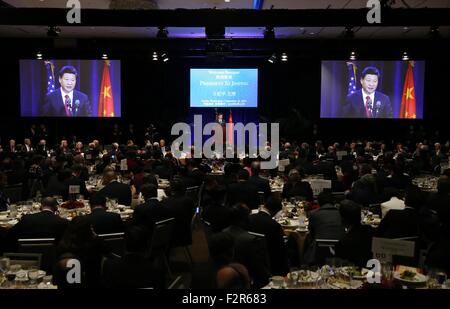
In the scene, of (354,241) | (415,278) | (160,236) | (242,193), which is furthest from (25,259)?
(242,193)

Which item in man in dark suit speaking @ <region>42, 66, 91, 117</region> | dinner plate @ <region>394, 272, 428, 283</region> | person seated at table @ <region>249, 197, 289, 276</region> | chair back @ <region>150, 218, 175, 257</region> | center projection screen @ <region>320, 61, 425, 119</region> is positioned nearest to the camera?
dinner plate @ <region>394, 272, 428, 283</region>

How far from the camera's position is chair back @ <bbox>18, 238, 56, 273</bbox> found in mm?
5301

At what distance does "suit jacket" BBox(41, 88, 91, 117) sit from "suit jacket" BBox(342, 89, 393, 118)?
1021 centimetres

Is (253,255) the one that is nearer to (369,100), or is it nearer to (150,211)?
(150,211)

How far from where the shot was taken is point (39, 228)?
5.76 meters

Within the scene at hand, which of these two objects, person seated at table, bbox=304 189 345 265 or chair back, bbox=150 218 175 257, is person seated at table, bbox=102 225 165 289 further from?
person seated at table, bbox=304 189 345 265

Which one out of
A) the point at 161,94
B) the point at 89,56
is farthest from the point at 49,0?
the point at 161,94

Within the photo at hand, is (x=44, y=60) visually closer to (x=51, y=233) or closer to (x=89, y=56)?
(x=89, y=56)

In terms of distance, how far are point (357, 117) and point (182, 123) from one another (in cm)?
695

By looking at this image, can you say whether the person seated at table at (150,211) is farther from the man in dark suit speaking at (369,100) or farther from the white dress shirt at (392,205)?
the man in dark suit speaking at (369,100)

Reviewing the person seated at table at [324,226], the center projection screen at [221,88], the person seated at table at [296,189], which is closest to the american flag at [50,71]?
the center projection screen at [221,88]

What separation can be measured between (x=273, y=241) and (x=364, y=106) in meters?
15.8

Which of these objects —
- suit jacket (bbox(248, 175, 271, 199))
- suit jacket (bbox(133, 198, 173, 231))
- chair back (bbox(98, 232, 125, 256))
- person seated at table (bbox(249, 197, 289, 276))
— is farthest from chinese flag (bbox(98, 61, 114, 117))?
person seated at table (bbox(249, 197, 289, 276))

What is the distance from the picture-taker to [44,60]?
2033cm
